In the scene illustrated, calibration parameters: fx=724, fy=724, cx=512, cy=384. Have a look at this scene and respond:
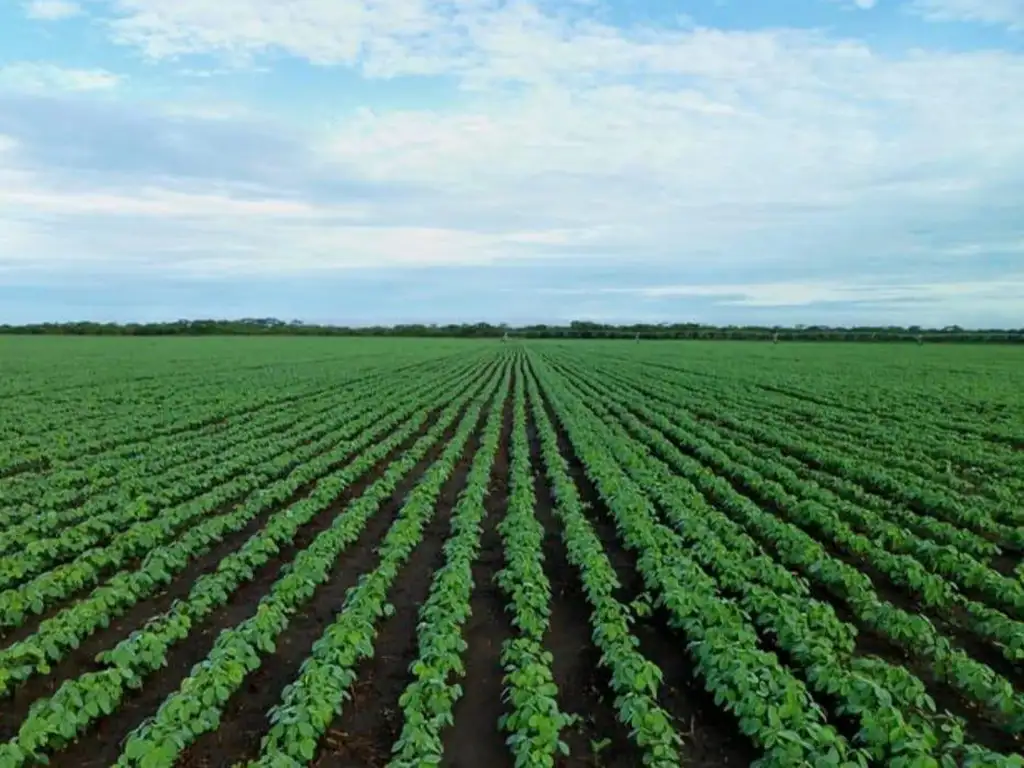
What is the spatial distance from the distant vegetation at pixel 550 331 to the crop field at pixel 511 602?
3555 inches

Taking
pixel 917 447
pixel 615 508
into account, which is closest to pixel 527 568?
pixel 615 508

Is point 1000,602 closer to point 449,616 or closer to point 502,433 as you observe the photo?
point 449,616

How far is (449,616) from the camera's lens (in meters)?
6.39

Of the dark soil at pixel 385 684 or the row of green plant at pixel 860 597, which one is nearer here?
the dark soil at pixel 385 684

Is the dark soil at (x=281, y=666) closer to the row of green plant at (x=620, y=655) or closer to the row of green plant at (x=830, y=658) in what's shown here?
the row of green plant at (x=620, y=655)

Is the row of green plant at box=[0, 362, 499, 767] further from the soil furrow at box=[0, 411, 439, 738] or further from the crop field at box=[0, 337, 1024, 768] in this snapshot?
the soil furrow at box=[0, 411, 439, 738]

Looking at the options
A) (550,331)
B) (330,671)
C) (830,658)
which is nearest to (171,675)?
(330,671)

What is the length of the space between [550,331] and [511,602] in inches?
4994

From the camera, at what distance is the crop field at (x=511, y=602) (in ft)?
16.3

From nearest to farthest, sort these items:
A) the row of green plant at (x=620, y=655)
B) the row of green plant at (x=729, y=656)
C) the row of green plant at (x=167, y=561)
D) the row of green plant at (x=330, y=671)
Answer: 1. the row of green plant at (x=729, y=656)
2. the row of green plant at (x=330, y=671)
3. the row of green plant at (x=620, y=655)
4. the row of green plant at (x=167, y=561)

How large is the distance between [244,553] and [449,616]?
309 cm

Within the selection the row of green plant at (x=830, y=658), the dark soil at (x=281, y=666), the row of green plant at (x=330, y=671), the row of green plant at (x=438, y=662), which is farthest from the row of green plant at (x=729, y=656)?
the dark soil at (x=281, y=666)

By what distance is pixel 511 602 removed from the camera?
766 cm

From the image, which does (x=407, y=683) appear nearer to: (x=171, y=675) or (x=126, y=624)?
(x=171, y=675)
